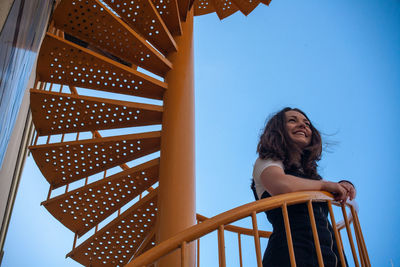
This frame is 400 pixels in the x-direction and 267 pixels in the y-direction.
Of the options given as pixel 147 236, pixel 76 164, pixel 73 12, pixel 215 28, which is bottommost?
pixel 147 236

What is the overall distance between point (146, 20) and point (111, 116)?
794 mm

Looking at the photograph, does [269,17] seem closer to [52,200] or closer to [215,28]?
[215,28]

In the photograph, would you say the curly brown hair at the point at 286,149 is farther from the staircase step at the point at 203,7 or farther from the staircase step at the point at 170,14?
the staircase step at the point at 203,7

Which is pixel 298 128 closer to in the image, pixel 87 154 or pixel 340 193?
pixel 340 193

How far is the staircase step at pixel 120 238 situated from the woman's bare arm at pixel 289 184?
1470 millimetres

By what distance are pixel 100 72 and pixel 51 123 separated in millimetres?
545

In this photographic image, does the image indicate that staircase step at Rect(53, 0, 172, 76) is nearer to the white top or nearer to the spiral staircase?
the spiral staircase

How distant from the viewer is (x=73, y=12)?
9.23ft

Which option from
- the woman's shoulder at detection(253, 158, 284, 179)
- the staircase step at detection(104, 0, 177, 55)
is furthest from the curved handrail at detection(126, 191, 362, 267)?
the staircase step at detection(104, 0, 177, 55)

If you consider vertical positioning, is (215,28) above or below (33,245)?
above

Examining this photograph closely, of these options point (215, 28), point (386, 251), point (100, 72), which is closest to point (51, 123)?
point (100, 72)

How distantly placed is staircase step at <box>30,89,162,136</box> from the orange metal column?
0.19 meters

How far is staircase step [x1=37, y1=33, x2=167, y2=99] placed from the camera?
273 centimetres

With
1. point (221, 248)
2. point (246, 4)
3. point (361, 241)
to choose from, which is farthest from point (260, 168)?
point (246, 4)
